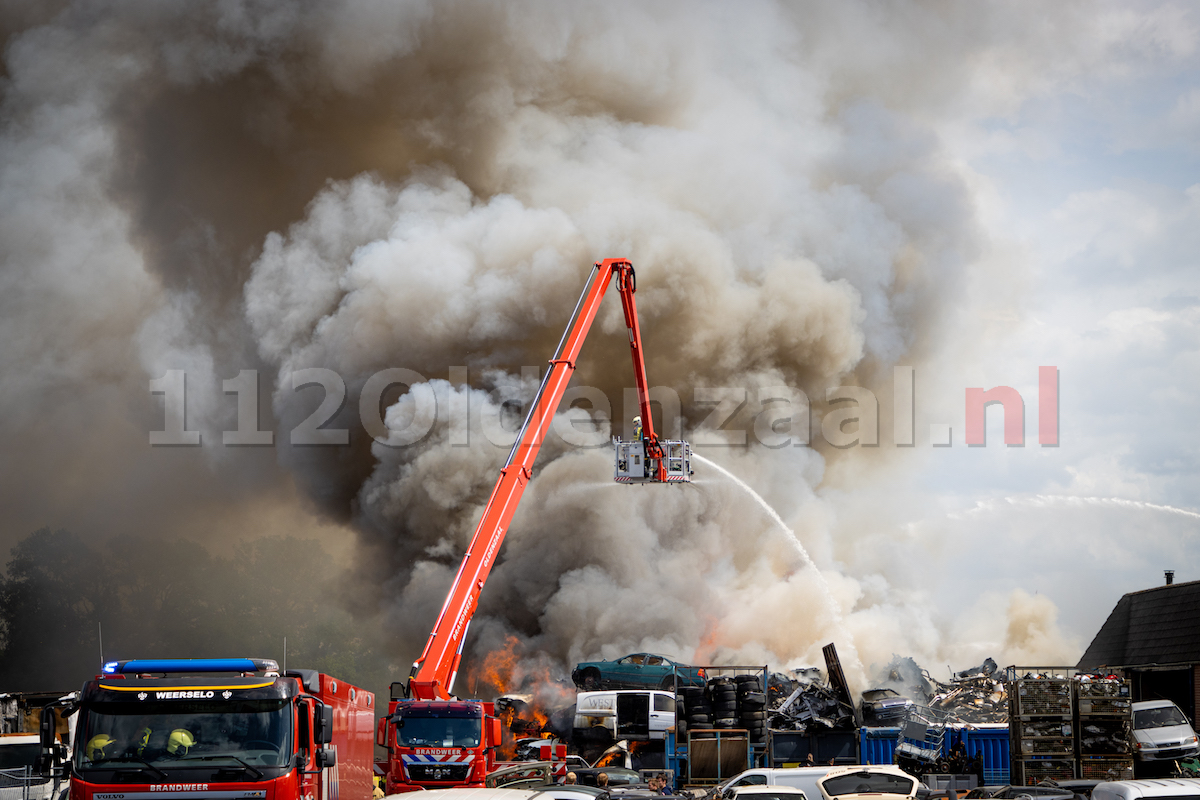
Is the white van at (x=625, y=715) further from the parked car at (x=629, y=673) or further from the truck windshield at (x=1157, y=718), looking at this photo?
the truck windshield at (x=1157, y=718)

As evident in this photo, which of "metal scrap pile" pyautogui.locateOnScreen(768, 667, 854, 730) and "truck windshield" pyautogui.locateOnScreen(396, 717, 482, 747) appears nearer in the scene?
"truck windshield" pyautogui.locateOnScreen(396, 717, 482, 747)

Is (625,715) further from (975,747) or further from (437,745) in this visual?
(975,747)

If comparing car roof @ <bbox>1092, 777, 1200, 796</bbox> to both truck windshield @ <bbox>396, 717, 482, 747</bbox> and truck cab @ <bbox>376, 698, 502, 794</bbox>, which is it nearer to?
truck cab @ <bbox>376, 698, 502, 794</bbox>

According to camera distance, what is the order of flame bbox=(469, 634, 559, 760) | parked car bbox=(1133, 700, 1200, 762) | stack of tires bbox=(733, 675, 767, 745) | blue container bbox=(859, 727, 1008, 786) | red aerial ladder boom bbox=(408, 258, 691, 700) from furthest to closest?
flame bbox=(469, 634, 559, 760) < stack of tires bbox=(733, 675, 767, 745) < blue container bbox=(859, 727, 1008, 786) < red aerial ladder boom bbox=(408, 258, 691, 700) < parked car bbox=(1133, 700, 1200, 762)

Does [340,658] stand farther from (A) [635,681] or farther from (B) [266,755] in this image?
(B) [266,755]

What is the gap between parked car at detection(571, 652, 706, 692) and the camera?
30312 mm

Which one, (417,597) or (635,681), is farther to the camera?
(417,597)

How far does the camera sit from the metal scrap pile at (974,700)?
29.3 m

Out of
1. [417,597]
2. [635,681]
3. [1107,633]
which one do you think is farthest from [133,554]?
[1107,633]

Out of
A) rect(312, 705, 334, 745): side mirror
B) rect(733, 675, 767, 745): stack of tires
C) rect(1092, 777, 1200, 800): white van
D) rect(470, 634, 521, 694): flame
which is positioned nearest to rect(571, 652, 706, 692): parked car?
rect(733, 675, 767, 745): stack of tires

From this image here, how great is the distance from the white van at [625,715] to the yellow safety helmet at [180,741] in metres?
16.2

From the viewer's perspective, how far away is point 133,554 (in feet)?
235

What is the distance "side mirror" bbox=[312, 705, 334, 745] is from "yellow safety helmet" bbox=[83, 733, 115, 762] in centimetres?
201

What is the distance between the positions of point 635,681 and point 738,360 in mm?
20046
